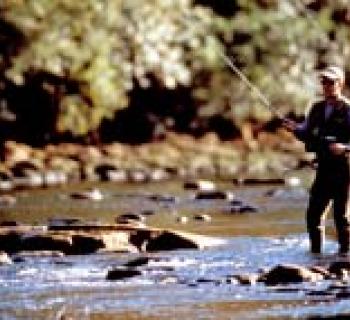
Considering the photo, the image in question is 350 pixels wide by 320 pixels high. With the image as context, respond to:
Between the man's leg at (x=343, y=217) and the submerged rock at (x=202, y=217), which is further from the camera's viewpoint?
the submerged rock at (x=202, y=217)

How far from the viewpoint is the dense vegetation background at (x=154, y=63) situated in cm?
2908

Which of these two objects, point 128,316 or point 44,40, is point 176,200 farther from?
point 128,316

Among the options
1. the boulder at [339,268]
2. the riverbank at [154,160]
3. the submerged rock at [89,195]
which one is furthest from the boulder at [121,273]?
the riverbank at [154,160]

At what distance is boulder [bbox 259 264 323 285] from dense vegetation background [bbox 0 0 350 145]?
18026mm

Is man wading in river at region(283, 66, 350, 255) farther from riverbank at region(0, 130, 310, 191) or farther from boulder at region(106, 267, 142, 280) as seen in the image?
riverbank at region(0, 130, 310, 191)

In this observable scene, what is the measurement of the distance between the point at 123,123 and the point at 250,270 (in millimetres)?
20763

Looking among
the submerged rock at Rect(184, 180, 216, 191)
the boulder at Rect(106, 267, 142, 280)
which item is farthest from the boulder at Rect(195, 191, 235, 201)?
the boulder at Rect(106, 267, 142, 280)

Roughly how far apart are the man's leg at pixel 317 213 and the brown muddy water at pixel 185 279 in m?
0.16

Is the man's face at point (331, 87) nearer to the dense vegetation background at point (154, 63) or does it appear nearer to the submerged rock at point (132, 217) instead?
the submerged rock at point (132, 217)

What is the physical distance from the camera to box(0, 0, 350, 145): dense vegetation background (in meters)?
29.1

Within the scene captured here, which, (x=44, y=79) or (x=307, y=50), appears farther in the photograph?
(x=307, y=50)

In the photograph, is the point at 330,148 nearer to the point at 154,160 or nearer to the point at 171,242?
the point at 171,242

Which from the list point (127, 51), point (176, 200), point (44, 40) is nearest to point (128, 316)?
point (176, 200)

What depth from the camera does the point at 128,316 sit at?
31.6ft
